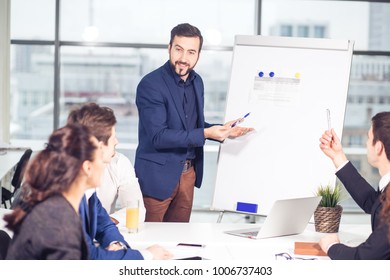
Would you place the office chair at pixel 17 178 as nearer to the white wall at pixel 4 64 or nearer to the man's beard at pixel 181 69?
the white wall at pixel 4 64

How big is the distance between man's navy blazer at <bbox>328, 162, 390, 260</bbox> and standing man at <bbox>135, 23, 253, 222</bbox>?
630 mm

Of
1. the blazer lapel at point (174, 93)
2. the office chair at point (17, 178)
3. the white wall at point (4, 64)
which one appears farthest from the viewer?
Result: the white wall at point (4, 64)

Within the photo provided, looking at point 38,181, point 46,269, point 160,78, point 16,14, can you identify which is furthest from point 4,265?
point 16,14

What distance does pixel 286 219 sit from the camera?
2371mm

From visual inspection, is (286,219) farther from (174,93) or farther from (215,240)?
(174,93)

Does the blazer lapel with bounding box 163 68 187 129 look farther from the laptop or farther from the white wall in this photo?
the white wall

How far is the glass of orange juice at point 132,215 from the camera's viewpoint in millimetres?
2363

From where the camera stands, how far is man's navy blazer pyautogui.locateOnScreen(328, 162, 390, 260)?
74.3 inches

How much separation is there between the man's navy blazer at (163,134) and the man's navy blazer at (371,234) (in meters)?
0.69

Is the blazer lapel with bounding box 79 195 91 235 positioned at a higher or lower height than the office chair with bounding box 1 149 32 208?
higher

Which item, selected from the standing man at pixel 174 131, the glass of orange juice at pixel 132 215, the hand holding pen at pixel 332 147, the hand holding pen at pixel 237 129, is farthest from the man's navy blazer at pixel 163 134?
the hand holding pen at pixel 332 147

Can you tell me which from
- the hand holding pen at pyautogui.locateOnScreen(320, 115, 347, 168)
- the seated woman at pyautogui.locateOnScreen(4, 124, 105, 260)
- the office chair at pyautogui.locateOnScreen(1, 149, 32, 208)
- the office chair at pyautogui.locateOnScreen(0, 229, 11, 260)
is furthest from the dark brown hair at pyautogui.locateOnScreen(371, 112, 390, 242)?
the office chair at pyautogui.locateOnScreen(1, 149, 32, 208)

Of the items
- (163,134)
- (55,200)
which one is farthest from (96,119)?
(163,134)

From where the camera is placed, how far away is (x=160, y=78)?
294 centimetres
